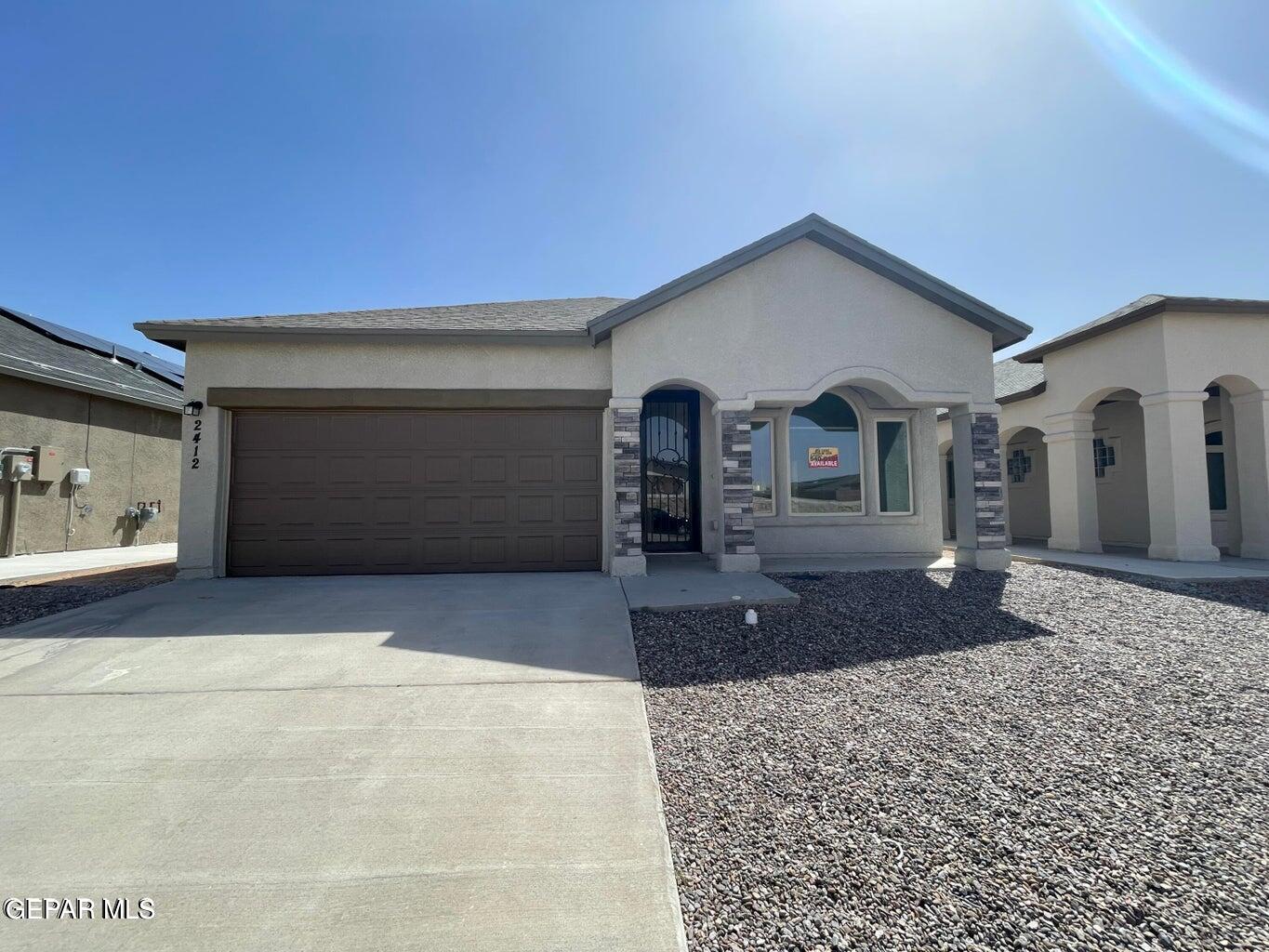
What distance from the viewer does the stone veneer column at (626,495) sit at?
7.62 meters

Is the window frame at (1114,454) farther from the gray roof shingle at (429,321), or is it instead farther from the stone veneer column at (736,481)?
the gray roof shingle at (429,321)

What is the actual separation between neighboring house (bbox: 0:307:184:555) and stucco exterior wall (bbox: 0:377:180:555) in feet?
0.05

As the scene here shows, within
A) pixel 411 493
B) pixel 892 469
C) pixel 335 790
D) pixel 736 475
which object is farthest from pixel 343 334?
pixel 892 469

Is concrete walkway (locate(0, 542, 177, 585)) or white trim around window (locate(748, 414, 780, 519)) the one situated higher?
white trim around window (locate(748, 414, 780, 519))

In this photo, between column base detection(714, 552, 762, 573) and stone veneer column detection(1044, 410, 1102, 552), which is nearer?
column base detection(714, 552, 762, 573)

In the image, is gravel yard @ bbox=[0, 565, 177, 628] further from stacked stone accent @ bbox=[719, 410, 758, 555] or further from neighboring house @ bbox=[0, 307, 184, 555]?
stacked stone accent @ bbox=[719, 410, 758, 555]

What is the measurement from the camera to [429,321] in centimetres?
835

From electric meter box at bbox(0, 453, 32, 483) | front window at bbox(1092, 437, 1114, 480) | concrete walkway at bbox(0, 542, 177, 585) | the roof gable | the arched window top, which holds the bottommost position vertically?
concrete walkway at bbox(0, 542, 177, 585)

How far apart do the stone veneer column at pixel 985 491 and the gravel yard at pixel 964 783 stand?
9.17 ft

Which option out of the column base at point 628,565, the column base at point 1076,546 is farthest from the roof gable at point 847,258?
the column base at point 1076,546

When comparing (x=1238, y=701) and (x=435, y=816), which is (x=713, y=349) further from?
(x=435, y=816)

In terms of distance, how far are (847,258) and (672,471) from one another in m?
4.20

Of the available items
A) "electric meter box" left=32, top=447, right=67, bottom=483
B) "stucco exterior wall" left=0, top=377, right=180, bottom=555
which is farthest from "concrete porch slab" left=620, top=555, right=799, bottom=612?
"electric meter box" left=32, top=447, right=67, bottom=483

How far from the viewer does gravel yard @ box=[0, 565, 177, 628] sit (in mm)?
5859
